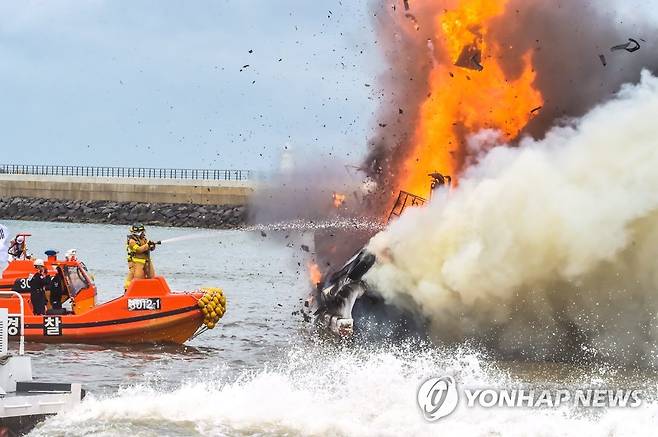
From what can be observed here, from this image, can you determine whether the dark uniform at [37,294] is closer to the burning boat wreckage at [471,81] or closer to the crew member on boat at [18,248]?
the crew member on boat at [18,248]

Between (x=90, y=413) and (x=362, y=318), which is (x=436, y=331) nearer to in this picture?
(x=362, y=318)

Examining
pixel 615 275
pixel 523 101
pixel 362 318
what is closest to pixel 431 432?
pixel 615 275

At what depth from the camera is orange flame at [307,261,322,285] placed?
92.9ft

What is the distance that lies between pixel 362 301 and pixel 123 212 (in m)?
68.7

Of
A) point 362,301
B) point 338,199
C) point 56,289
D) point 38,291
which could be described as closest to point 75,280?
point 56,289

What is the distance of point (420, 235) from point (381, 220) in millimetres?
4603

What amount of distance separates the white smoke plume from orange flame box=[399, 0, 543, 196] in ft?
6.33

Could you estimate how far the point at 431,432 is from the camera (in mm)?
14719

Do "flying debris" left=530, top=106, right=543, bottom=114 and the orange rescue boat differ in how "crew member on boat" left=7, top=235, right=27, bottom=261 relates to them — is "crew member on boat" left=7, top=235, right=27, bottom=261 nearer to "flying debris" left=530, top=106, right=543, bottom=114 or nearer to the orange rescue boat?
the orange rescue boat

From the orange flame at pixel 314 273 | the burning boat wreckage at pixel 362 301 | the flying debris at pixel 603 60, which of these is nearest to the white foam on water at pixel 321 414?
the burning boat wreckage at pixel 362 301

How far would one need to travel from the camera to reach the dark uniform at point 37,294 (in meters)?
24.0

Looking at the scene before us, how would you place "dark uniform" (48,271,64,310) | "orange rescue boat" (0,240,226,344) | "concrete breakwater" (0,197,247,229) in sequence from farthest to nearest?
"concrete breakwater" (0,197,247,229)
"dark uniform" (48,271,64,310)
"orange rescue boat" (0,240,226,344)

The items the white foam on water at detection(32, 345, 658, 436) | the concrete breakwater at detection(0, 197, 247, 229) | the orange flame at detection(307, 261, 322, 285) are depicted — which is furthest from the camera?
the concrete breakwater at detection(0, 197, 247, 229)

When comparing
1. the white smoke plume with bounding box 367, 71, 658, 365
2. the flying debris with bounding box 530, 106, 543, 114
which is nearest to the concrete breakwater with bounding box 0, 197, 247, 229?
the flying debris with bounding box 530, 106, 543, 114
